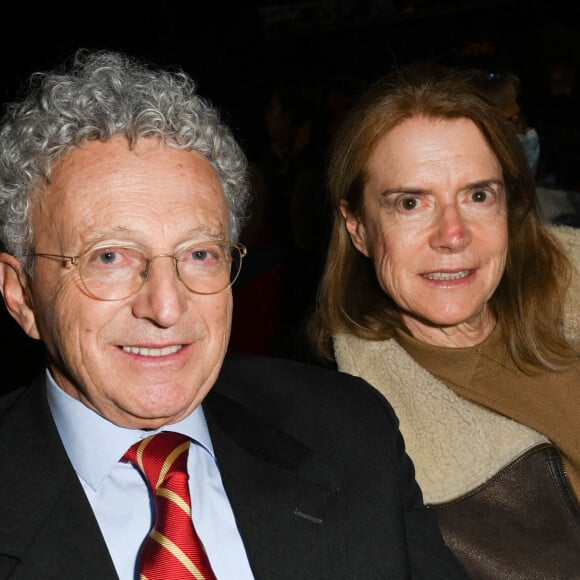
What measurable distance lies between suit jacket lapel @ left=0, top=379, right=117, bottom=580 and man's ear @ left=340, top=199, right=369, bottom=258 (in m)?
1.05

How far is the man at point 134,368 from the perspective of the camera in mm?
1564

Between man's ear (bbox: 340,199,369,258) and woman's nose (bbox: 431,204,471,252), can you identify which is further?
man's ear (bbox: 340,199,369,258)

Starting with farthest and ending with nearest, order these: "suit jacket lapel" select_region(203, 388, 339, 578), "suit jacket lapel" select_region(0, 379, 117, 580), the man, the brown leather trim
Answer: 1. the brown leather trim
2. "suit jacket lapel" select_region(203, 388, 339, 578)
3. the man
4. "suit jacket lapel" select_region(0, 379, 117, 580)

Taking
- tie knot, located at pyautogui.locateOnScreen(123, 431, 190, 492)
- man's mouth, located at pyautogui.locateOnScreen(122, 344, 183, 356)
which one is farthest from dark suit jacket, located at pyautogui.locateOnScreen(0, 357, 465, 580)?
man's mouth, located at pyautogui.locateOnScreen(122, 344, 183, 356)

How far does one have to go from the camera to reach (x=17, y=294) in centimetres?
172

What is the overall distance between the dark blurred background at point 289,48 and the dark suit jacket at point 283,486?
1.07m

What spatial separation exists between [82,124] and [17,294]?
0.40 m

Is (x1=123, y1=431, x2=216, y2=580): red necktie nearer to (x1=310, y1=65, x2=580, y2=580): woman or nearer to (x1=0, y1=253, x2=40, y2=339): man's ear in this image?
(x1=0, y1=253, x2=40, y2=339): man's ear

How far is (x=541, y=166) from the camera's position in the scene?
13.8ft

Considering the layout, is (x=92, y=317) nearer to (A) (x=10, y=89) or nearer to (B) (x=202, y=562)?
(B) (x=202, y=562)

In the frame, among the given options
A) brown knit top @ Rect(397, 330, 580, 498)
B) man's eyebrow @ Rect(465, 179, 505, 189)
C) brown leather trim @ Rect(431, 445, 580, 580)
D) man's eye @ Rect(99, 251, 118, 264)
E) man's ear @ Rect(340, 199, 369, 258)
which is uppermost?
man's eyebrow @ Rect(465, 179, 505, 189)

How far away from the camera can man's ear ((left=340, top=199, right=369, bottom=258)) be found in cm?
229

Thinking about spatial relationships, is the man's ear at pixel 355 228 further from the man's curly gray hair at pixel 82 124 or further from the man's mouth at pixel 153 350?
the man's mouth at pixel 153 350

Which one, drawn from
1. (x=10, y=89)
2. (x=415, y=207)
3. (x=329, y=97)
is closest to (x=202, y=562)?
(x=415, y=207)
